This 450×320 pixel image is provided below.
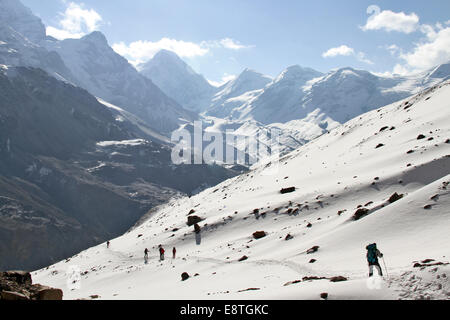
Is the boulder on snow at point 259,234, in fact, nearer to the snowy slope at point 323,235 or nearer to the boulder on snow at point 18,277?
the snowy slope at point 323,235

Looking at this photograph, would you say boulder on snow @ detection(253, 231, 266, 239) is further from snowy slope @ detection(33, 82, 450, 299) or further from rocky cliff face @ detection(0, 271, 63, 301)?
rocky cliff face @ detection(0, 271, 63, 301)

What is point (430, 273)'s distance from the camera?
14156 millimetres

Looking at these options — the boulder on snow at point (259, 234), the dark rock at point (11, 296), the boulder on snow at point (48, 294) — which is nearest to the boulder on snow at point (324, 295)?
the dark rock at point (11, 296)

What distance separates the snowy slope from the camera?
1897cm

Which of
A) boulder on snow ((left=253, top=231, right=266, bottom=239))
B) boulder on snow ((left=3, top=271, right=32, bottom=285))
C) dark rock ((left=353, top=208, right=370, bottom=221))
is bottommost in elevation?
boulder on snow ((left=3, top=271, right=32, bottom=285))

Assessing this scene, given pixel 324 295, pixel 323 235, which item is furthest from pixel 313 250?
pixel 324 295

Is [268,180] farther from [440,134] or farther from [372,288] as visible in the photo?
[372,288]

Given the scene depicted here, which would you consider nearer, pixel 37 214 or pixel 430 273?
pixel 430 273

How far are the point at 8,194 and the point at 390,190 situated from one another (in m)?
196

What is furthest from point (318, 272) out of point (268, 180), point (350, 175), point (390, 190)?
point (268, 180)

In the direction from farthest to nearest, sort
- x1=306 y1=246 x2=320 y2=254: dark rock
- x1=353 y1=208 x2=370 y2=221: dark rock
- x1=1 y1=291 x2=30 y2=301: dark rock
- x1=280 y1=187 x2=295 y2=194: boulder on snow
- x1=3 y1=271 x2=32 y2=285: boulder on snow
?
1. x1=280 y1=187 x2=295 y2=194: boulder on snow
2. x1=353 y1=208 x2=370 y2=221: dark rock
3. x1=306 y1=246 x2=320 y2=254: dark rock
4. x1=3 y1=271 x2=32 y2=285: boulder on snow
5. x1=1 y1=291 x2=30 y2=301: dark rock

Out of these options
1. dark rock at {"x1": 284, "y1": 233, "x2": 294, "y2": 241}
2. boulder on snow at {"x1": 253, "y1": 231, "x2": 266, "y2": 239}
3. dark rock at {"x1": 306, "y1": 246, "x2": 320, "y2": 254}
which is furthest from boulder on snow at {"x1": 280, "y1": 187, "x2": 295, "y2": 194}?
dark rock at {"x1": 306, "y1": 246, "x2": 320, "y2": 254}


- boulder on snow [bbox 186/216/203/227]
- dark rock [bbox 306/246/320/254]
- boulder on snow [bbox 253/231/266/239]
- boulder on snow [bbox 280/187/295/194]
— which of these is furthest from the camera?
boulder on snow [bbox 186/216/203/227]

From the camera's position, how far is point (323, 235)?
31.1 metres
